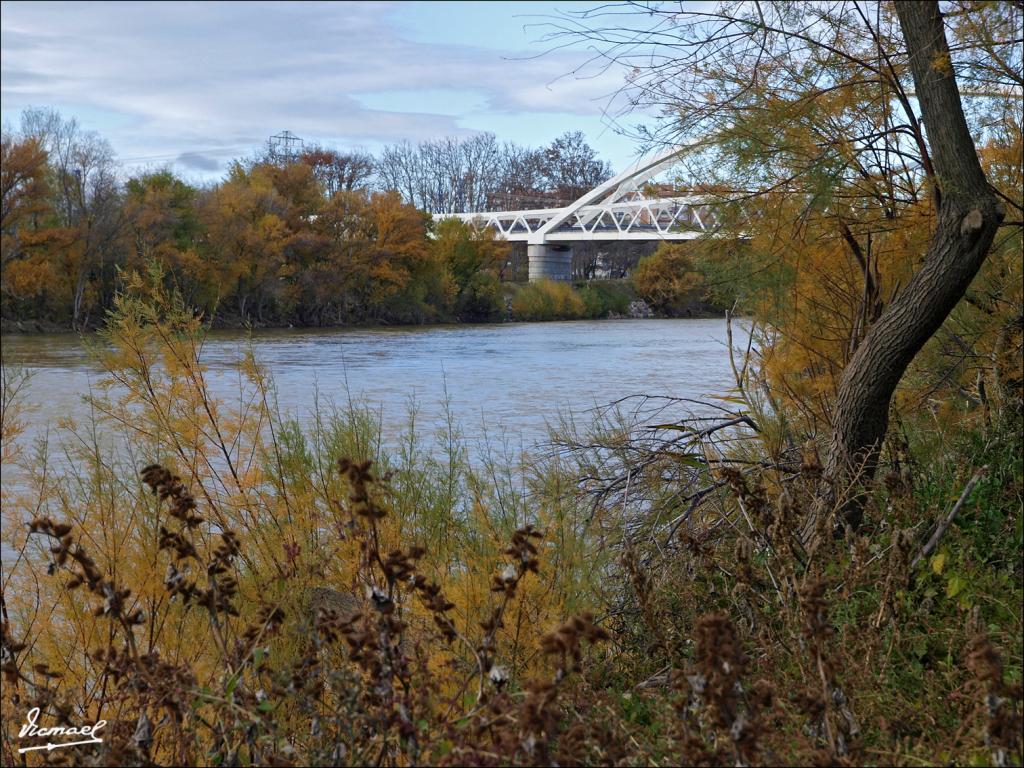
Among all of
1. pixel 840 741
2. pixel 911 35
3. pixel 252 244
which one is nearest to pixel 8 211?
pixel 252 244

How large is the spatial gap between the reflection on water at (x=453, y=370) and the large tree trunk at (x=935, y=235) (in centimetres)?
482

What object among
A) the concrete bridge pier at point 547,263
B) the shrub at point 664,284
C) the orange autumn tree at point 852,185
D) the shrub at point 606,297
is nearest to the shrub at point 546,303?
the shrub at point 606,297

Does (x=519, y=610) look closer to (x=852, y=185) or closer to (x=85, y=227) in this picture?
(x=852, y=185)

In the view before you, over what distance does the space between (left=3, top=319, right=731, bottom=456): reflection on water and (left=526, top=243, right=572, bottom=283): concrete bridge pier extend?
69.2 feet

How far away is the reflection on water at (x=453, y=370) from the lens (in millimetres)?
14531

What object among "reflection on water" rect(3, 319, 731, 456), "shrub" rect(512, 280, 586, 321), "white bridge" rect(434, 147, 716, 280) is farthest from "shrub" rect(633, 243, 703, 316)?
"reflection on water" rect(3, 319, 731, 456)

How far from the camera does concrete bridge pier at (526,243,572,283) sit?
58.2 m

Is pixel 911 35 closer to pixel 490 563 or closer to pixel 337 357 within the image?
pixel 490 563

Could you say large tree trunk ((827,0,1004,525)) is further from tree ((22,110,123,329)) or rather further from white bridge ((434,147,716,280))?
white bridge ((434,147,716,280))

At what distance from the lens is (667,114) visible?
18.1 ft

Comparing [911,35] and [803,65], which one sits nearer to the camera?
[911,35]

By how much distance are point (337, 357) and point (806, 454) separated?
67.1 ft

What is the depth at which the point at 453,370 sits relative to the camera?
22188 millimetres

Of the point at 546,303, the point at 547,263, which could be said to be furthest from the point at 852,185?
the point at 547,263
